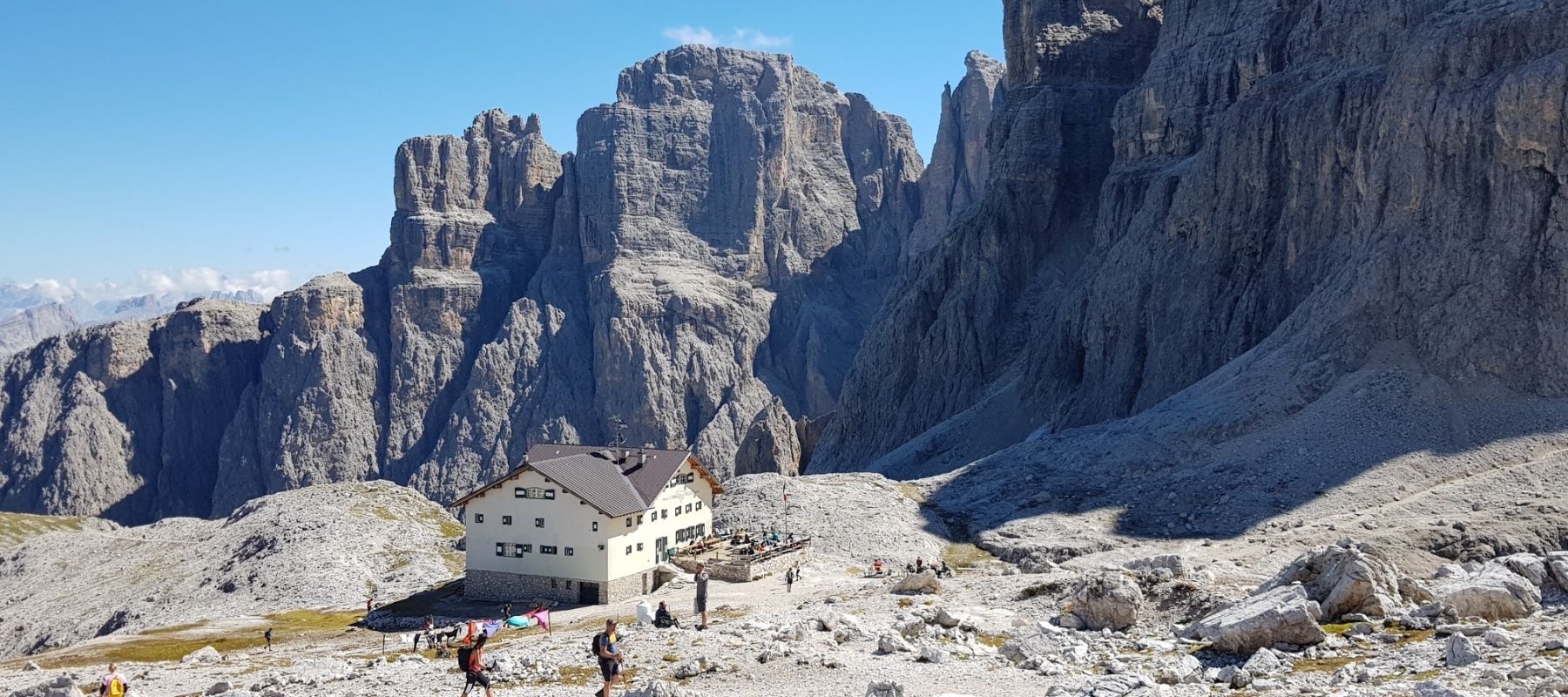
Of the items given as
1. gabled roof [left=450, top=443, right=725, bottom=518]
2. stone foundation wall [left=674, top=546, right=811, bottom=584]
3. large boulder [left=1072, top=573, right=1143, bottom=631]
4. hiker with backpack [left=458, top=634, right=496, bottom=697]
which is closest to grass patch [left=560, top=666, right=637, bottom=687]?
hiker with backpack [left=458, top=634, right=496, bottom=697]

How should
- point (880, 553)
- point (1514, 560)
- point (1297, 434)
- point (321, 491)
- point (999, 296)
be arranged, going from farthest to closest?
point (999, 296), point (321, 491), point (1297, 434), point (880, 553), point (1514, 560)

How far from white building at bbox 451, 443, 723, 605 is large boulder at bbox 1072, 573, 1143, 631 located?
2715 cm

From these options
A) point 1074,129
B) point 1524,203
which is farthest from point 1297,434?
point 1074,129

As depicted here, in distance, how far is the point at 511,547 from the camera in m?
66.8

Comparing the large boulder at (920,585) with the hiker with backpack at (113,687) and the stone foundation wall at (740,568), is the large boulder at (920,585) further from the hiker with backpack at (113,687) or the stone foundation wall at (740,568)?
the hiker with backpack at (113,687)

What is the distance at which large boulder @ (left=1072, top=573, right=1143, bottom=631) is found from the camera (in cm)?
4169

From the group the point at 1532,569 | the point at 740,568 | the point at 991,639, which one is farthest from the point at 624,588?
the point at 1532,569

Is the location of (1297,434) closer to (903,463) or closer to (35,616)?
(903,463)

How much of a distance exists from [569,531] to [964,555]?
2700 centimetres

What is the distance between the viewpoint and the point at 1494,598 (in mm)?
38344

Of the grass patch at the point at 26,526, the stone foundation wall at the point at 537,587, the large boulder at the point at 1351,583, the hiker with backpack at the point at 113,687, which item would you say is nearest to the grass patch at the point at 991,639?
the large boulder at the point at 1351,583

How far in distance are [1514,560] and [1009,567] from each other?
28.6 meters

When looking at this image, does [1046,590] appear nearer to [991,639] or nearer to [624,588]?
[991,639]

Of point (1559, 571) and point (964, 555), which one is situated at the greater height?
point (1559, 571)
